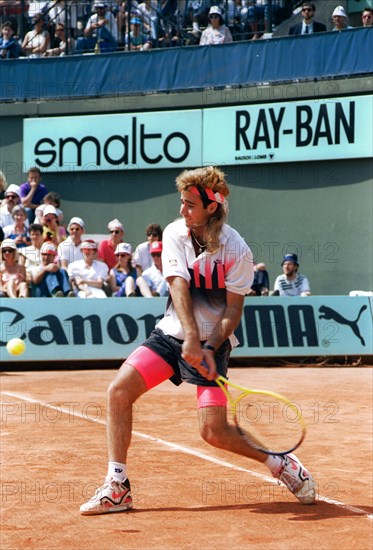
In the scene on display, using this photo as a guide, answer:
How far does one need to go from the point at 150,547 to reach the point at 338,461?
2.94 metres

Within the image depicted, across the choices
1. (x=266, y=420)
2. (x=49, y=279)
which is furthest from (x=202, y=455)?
(x=49, y=279)

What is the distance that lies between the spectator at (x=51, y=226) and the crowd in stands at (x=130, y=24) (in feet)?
16.5

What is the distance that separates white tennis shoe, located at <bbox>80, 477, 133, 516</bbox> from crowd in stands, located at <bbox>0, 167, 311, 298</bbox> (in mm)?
8791

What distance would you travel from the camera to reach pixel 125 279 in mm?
15281

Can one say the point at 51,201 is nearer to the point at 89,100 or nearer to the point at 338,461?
the point at 89,100

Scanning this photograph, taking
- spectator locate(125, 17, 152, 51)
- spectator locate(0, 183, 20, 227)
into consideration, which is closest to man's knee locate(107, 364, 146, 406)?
spectator locate(0, 183, 20, 227)

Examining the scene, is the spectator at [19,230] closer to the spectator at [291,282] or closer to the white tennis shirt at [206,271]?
the spectator at [291,282]

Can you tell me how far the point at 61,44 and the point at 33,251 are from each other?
636 cm

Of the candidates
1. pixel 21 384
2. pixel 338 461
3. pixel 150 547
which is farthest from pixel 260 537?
pixel 21 384

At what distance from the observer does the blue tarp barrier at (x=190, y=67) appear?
683 inches

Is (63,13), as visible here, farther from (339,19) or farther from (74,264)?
(74,264)

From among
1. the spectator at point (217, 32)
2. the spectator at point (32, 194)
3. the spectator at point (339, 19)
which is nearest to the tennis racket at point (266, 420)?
the spectator at point (32, 194)

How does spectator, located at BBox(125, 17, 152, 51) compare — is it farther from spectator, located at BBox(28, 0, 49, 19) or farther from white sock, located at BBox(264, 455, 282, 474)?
white sock, located at BBox(264, 455, 282, 474)

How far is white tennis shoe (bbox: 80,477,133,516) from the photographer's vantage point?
19.6 feet
